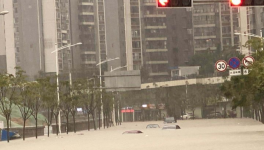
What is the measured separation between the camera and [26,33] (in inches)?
6334

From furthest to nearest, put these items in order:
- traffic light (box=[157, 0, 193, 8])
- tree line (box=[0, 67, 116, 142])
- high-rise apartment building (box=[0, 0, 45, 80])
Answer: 1. high-rise apartment building (box=[0, 0, 45, 80])
2. tree line (box=[0, 67, 116, 142])
3. traffic light (box=[157, 0, 193, 8])

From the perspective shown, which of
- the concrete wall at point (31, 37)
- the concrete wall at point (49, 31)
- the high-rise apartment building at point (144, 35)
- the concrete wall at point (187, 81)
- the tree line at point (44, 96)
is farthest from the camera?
the high-rise apartment building at point (144, 35)

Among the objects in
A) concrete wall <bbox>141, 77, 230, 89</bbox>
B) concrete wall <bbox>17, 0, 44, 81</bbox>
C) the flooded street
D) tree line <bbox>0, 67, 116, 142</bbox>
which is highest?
concrete wall <bbox>17, 0, 44, 81</bbox>

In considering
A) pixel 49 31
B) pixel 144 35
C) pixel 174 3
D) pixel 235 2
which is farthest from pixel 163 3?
pixel 144 35

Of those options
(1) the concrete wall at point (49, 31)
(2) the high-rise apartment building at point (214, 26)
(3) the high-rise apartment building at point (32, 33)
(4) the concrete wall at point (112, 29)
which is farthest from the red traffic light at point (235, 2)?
(2) the high-rise apartment building at point (214, 26)

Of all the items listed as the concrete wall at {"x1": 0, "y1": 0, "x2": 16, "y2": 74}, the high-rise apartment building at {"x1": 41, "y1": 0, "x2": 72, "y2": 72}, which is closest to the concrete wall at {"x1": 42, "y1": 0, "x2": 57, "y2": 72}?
the high-rise apartment building at {"x1": 41, "y1": 0, "x2": 72, "y2": 72}

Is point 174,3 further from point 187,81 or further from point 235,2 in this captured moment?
point 187,81

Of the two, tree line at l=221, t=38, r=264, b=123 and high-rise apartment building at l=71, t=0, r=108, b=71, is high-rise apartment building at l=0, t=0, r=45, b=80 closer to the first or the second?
high-rise apartment building at l=71, t=0, r=108, b=71

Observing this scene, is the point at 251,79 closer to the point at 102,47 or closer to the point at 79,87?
the point at 79,87

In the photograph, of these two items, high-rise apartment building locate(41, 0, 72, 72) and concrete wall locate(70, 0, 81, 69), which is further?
concrete wall locate(70, 0, 81, 69)

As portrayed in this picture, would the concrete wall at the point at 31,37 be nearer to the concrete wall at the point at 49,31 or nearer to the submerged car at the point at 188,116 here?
the concrete wall at the point at 49,31

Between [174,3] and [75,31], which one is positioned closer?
[174,3]

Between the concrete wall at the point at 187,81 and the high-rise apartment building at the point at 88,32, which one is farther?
the high-rise apartment building at the point at 88,32

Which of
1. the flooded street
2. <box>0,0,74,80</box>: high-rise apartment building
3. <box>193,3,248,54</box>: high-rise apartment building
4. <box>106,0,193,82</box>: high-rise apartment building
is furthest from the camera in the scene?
<box>193,3,248,54</box>: high-rise apartment building
